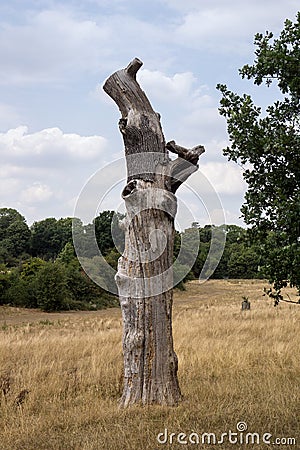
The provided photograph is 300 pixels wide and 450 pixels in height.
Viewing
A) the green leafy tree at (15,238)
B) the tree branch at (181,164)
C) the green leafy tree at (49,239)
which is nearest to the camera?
the tree branch at (181,164)

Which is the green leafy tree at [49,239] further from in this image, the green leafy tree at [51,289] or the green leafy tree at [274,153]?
the green leafy tree at [274,153]

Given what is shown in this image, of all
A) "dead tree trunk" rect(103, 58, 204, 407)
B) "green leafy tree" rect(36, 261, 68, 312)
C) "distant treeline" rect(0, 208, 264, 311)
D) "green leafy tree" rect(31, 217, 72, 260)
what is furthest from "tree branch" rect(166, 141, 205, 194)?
"green leafy tree" rect(31, 217, 72, 260)

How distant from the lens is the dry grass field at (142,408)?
5352mm

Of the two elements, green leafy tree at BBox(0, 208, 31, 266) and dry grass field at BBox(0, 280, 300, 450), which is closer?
dry grass field at BBox(0, 280, 300, 450)

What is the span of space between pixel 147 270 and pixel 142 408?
1.60 m

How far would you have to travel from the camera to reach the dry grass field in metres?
5.35

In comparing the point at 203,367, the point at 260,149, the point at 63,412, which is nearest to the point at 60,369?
the point at 203,367

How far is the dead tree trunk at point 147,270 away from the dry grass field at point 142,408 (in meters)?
0.39

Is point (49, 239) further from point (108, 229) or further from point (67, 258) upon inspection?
point (108, 229)

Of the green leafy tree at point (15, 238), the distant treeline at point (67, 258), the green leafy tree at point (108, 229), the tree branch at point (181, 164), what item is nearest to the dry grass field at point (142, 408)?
the distant treeline at point (67, 258)

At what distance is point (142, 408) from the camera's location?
21.2 ft

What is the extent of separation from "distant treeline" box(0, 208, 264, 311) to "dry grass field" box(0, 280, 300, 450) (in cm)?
167

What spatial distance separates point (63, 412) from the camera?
21.4ft

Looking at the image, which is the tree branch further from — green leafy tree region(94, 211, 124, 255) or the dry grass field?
the dry grass field
